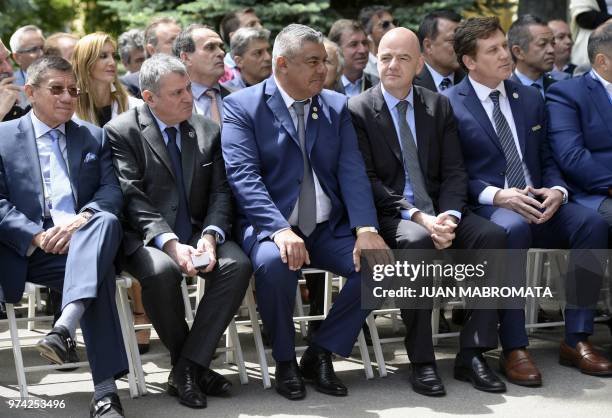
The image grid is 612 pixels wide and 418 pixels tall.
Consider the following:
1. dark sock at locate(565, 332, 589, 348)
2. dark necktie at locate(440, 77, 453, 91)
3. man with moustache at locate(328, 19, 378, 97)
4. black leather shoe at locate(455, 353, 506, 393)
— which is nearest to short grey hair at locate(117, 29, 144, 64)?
man with moustache at locate(328, 19, 378, 97)

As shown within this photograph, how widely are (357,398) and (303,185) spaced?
133 cm

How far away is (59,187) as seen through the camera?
239 inches

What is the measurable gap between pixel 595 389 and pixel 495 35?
245 cm

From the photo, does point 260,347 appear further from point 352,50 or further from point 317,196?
point 352,50

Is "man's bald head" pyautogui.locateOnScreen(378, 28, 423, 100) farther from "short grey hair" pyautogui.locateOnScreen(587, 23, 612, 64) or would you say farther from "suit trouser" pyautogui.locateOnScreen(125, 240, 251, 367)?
"suit trouser" pyautogui.locateOnScreen(125, 240, 251, 367)

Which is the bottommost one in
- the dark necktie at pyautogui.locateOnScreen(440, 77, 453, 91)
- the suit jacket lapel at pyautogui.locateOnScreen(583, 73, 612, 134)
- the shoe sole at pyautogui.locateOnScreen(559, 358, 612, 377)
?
the shoe sole at pyautogui.locateOnScreen(559, 358, 612, 377)

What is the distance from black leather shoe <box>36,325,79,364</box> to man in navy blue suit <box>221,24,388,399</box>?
4.03 feet

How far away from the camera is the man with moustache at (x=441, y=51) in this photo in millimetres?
8203

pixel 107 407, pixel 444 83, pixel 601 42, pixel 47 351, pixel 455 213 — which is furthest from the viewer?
pixel 444 83

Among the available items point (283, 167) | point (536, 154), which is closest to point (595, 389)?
point (536, 154)

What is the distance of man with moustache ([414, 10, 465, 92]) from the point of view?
8.20 meters

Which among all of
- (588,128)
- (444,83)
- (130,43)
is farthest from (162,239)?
(130,43)

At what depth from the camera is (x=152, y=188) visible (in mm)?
6164

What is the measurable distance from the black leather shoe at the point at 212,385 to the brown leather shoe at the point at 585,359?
217cm
